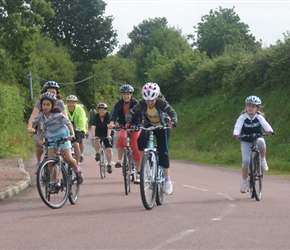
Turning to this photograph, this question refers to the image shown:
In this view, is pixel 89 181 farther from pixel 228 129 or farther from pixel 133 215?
pixel 228 129

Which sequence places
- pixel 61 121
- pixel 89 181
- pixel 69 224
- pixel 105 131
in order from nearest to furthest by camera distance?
pixel 69 224 < pixel 61 121 < pixel 89 181 < pixel 105 131

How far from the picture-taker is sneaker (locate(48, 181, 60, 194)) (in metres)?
10.8

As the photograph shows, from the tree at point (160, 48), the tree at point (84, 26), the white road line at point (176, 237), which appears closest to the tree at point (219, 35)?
the tree at point (160, 48)

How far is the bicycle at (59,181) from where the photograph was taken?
1070 centimetres

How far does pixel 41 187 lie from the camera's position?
34.7 feet

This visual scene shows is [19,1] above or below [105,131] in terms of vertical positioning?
above

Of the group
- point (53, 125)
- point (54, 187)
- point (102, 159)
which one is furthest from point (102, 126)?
point (54, 187)

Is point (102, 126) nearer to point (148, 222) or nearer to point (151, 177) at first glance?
point (151, 177)

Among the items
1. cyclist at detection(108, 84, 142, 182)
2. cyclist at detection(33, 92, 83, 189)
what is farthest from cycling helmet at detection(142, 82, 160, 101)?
cyclist at detection(108, 84, 142, 182)

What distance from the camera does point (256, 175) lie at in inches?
481

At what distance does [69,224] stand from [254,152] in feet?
13.5

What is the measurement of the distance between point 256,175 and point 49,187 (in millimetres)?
3662

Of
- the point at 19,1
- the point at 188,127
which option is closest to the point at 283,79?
the point at 188,127

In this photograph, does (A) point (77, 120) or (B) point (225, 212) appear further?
(A) point (77, 120)
